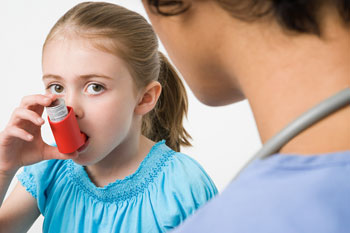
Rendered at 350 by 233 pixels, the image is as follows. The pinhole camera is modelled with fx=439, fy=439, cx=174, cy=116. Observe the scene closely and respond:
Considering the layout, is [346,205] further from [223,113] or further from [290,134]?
[223,113]

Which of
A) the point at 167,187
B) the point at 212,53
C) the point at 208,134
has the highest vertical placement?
the point at 212,53

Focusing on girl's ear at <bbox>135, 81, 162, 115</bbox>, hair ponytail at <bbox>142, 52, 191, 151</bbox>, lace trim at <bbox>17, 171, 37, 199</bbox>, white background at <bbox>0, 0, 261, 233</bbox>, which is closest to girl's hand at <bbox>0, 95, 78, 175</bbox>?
lace trim at <bbox>17, 171, 37, 199</bbox>

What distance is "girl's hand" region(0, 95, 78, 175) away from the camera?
0.98 meters


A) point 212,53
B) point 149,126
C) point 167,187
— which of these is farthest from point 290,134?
point 149,126

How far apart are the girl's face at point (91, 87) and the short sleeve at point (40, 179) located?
0.25m

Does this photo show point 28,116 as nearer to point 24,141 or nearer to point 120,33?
point 24,141

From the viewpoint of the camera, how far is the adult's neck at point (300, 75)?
0.46 m

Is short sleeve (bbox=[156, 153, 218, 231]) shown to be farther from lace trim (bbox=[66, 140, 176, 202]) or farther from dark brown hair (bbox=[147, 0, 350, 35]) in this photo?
dark brown hair (bbox=[147, 0, 350, 35])

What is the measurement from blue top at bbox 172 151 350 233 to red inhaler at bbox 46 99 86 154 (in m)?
0.49

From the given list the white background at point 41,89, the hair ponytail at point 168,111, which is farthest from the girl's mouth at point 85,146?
the white background at point 41,89

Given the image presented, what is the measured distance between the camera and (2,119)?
79.0 inches

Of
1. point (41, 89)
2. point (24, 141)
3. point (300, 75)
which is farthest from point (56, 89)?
point (41, 89)

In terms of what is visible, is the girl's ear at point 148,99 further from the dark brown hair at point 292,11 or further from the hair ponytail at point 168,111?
the dark brown hair at point 292,11

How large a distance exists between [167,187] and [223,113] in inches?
40.0
